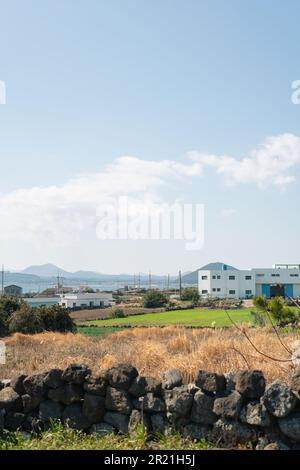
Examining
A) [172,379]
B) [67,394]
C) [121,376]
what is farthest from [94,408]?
[172,379]

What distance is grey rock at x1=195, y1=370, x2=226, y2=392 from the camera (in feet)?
21.4

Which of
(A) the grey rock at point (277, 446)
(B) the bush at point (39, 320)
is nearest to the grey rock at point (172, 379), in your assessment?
(A) the grey rock at point (277, 446)

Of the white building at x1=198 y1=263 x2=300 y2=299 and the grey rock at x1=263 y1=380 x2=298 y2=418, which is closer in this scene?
the grey rock at x1=263 y1=380 x2=298 y2=418

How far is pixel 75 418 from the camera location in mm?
7176

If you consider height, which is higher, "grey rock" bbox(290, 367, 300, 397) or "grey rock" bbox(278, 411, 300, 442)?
"grey rock" bbox(290, 367, 300, 397)

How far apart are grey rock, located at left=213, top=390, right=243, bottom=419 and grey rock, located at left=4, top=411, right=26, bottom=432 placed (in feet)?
8.71

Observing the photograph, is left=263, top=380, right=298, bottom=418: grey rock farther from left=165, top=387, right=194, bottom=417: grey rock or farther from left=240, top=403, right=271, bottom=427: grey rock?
left=165, top=387, right=194, bottom=417: grey rock

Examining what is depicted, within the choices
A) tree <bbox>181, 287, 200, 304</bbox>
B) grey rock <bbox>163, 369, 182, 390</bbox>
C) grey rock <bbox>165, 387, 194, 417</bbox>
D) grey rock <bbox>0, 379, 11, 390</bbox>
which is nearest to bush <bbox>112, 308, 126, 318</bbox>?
tree <bbox>181, 287, 200, 304</bbox>

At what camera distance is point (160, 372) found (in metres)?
8.08

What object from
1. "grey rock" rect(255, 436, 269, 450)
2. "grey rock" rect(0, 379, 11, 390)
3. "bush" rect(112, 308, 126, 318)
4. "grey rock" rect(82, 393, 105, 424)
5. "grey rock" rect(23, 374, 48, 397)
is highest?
"grey rock" rect(23, 374, 48, 397)

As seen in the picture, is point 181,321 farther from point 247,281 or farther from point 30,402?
point 247,281

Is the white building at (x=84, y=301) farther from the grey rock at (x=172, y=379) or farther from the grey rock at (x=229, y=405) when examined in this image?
the grey rock at (x=229, y=405)

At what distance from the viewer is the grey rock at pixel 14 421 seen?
7305 mm
